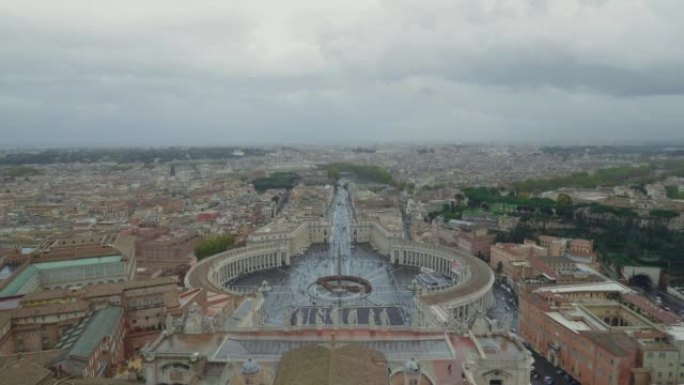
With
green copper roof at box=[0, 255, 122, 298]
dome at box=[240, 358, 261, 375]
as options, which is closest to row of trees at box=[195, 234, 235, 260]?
green copper roof at box=[0, 255, 122, 298]

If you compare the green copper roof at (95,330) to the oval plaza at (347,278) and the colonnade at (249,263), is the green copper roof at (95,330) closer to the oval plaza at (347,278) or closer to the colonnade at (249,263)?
the oval plaza at (347,278)

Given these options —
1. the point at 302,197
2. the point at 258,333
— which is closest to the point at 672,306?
the point at 258,333

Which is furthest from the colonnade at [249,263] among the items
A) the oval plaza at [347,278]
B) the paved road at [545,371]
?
the paved road at [545,371]

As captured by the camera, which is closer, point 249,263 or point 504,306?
point 504,306

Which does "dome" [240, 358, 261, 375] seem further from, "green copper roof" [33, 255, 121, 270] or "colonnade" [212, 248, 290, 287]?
"colonnade" [212, 248, 290, 287]

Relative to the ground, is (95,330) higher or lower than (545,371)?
higher

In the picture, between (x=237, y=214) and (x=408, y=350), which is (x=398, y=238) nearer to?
(x=237, y=214)

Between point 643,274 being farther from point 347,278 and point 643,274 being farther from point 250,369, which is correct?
point 250,369

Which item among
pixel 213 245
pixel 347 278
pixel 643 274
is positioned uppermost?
pixel 213 245

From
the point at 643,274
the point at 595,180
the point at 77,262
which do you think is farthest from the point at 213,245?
the point at 595,180
